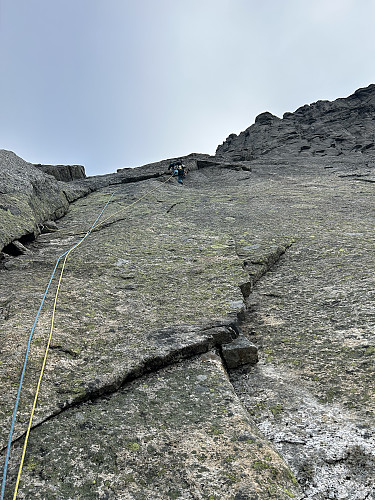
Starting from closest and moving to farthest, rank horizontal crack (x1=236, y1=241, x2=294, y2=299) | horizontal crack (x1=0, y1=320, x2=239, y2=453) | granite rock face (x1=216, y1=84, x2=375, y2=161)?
horizontal crack (x1=0, y1=320, x2=239, y2=453)
horizontal crack (x1=236, y1=241, x2=294, y2=299)
granite rock face (x1=216, y1=84, x2=375, y2=161)

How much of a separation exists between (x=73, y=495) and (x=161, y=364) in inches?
76.9

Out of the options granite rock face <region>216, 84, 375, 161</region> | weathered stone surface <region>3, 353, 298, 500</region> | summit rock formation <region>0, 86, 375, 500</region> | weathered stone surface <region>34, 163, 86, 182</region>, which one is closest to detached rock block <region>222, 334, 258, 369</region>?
summit rock formation <region>0, 86, 375, 500</region>

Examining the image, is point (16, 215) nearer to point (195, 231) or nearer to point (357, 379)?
point (195, 231)

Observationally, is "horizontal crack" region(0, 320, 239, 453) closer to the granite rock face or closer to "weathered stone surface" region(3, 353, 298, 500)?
"weathered stone surface" region(3, 353, 298, 500)

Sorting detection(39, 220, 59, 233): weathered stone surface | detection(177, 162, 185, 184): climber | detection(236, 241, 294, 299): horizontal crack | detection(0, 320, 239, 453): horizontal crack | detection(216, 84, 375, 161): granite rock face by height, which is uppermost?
detection(216, 84, 375, 161): granite rock face

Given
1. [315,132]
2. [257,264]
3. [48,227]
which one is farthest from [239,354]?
[315,132]

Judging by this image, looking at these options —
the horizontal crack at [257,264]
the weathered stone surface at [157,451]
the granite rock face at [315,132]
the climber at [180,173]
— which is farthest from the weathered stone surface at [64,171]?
the weathered stone surface at [157,451]

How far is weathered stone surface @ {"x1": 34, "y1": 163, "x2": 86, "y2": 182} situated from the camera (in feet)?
72.5

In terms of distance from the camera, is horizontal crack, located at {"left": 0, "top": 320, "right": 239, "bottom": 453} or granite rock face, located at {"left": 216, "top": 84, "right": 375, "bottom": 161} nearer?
horizontal crack, located at {"left": 0, "top": 320, "right": 239, "bottom": 453}

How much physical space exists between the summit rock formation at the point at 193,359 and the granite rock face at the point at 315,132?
2378 cm

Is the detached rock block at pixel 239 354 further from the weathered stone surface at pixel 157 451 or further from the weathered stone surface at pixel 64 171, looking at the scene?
the weathered stone surface at pixel 64 171

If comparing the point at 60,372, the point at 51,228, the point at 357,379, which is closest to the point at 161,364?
the point at 60,372

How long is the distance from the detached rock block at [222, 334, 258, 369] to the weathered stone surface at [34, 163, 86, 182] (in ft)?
64.5

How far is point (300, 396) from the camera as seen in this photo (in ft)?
15.1
